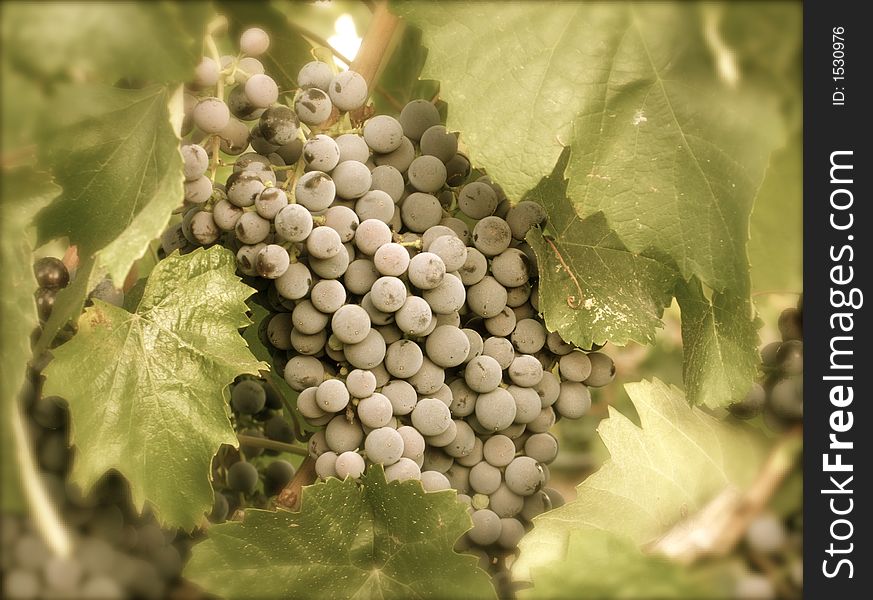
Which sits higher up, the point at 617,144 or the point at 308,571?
the point at 617,144

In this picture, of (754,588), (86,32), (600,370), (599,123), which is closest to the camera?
(86,32)

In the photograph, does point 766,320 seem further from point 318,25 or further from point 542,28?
point 318,25

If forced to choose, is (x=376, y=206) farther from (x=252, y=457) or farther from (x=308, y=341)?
(x=252, y=457)

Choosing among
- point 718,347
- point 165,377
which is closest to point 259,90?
point 165,377

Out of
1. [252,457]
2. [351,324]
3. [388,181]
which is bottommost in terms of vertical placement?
[252,457]

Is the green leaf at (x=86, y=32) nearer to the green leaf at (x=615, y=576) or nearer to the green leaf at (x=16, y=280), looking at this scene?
the green leaf at (x=16, y=280)

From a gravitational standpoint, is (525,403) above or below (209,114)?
below
